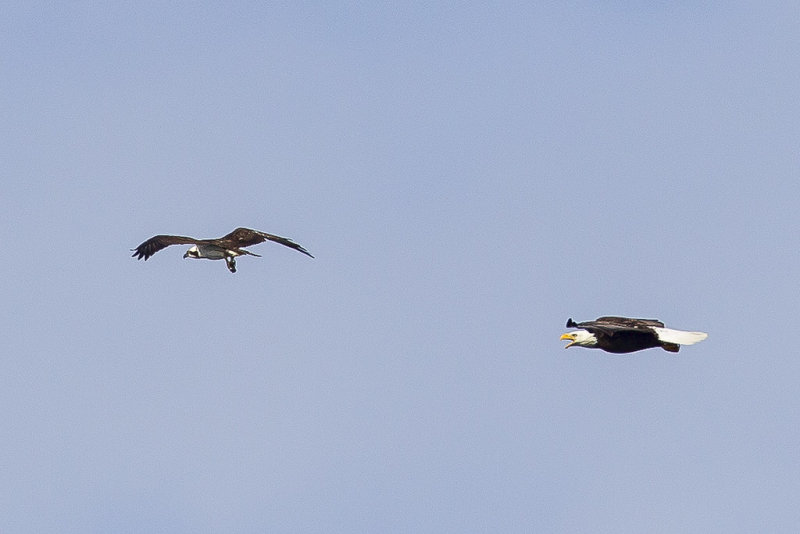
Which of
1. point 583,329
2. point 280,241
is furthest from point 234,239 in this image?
point 583,329

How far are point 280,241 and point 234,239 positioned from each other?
8.26ft

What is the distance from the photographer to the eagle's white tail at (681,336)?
104ft

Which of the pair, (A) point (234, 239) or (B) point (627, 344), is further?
(A) point (234, 239)

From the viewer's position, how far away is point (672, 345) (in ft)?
108

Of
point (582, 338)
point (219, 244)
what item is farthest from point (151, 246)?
point (582, 338)

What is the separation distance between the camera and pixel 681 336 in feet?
105

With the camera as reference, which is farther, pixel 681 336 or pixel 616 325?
pixel 616 325

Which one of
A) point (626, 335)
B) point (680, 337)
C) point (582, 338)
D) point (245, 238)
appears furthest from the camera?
point (245, 238)

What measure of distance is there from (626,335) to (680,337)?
4.77 ft

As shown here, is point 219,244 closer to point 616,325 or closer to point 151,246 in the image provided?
point 151,246

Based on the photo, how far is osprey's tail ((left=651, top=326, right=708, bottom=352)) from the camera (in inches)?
1247

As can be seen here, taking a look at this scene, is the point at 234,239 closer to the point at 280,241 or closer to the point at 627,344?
the point at 280,241

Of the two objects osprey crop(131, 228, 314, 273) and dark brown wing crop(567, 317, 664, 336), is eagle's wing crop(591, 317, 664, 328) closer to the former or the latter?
dark brown wing crop(567, 317, 664, 336)

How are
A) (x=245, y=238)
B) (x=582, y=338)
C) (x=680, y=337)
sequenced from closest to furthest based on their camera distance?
(x=680, y=337) → (x=582, y=338) → (x=245, y=238)
